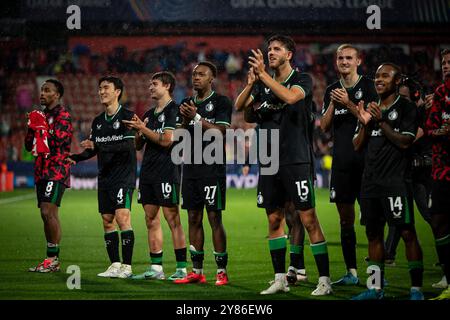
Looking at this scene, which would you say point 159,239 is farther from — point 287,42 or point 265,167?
point 287,42

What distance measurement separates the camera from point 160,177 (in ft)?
29.2

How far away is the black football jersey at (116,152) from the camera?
9.10m

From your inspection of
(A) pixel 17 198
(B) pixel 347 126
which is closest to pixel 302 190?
(B) pixel 347 126

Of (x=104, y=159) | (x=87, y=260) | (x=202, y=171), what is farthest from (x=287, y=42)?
(x=87, y=260)

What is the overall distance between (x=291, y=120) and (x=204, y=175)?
1283 millimetres

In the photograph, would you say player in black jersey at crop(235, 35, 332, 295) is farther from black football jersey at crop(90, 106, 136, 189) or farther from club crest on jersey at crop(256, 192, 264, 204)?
black football jersey at crop(90, 106, 136, 189)

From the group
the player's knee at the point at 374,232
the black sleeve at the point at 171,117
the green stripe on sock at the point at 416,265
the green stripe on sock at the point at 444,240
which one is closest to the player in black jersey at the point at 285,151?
the player's knee at the point at 374,232

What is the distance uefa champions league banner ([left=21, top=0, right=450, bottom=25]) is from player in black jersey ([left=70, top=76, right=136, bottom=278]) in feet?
54.1

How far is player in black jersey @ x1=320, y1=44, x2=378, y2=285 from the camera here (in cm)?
837

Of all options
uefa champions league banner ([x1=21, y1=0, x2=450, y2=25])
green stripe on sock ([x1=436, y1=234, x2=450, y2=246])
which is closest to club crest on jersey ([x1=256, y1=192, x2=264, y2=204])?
green stripe on sock ([x1=436, y1=234, x2=450, y2=246])

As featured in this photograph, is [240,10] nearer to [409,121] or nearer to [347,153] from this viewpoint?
[347,153]

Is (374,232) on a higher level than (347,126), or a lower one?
lower

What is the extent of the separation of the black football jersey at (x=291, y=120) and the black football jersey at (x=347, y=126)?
2.66 feet

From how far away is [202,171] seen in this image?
8484 mm
